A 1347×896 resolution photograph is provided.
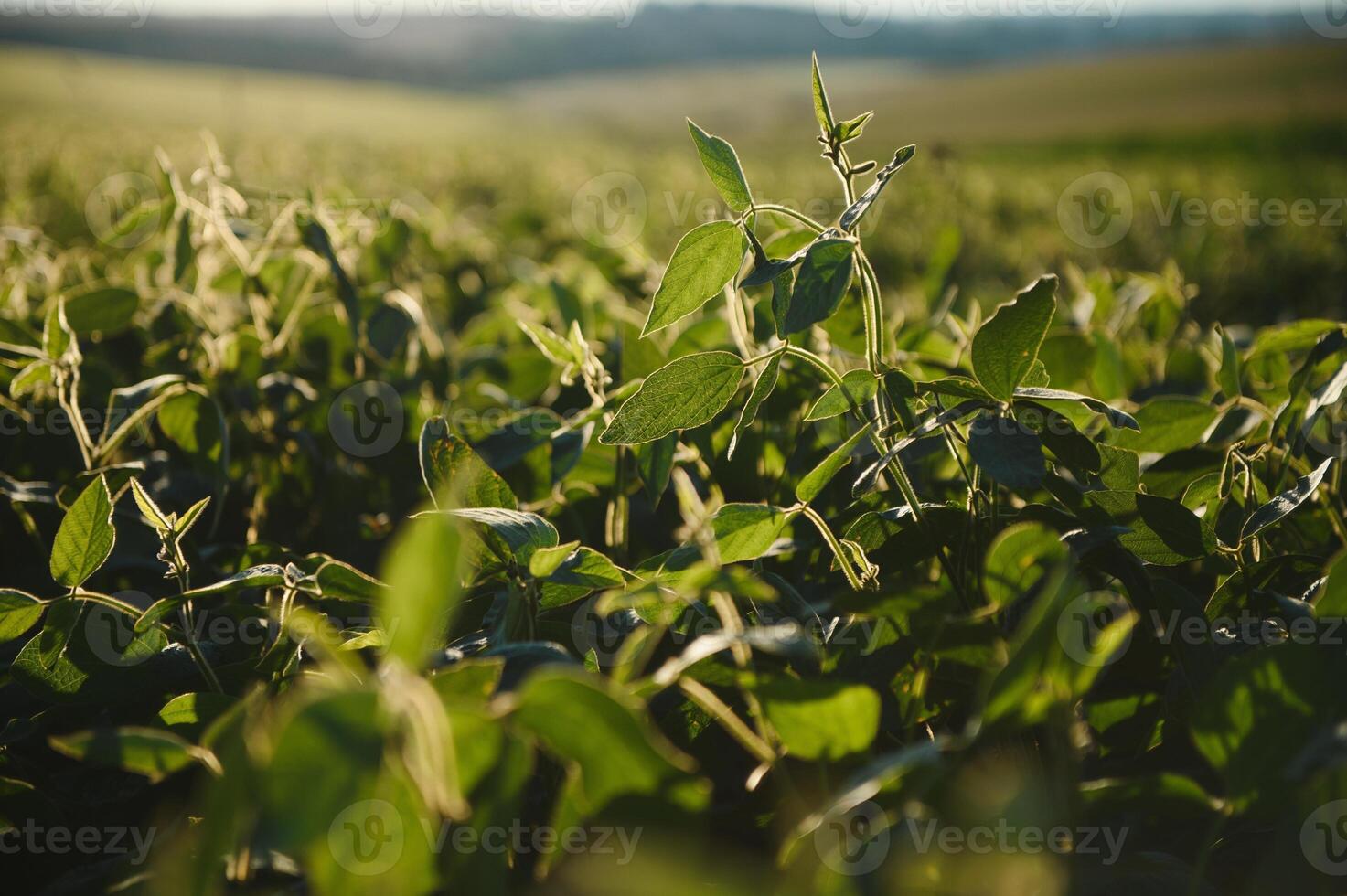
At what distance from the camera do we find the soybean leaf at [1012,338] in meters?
0.55

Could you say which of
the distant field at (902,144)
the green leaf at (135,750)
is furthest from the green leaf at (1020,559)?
the distant field at (902,144)

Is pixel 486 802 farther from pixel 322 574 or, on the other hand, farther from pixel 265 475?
pixel 265 475

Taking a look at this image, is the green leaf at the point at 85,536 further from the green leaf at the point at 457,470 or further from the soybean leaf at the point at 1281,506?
the soybean leaf at the point at 1281,506

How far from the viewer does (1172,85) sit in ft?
78.5

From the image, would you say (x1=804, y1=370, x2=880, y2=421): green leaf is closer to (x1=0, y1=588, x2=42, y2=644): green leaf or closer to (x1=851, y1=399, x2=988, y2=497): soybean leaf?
(x1=851, y1=399, x2=988, y2=497): soybean leaf

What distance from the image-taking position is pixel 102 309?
39.0 inches

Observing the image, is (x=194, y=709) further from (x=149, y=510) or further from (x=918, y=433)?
(x=918, y=433)

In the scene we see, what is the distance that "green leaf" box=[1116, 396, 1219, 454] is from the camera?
83 centimetres

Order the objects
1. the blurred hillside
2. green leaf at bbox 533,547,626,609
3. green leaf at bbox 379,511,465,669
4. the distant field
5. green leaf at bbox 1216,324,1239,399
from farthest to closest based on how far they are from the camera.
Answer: the blurred hillside
the distant field
green leaf at bbox 1216,324,1239,399
green leaf at bbox 533,547,626,609
green leaf at bbox 379,511,465,669

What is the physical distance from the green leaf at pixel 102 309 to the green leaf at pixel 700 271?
703 millimetres

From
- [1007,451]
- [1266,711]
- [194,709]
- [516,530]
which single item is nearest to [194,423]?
[194,709]

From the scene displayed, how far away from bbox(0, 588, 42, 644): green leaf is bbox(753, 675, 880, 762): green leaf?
1.67ft

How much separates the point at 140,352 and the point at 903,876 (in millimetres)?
1142

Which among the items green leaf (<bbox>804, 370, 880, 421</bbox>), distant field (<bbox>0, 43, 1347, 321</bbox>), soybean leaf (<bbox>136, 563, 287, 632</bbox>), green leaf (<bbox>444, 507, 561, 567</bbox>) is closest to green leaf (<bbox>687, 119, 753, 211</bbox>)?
green leaf (<bbox>804, 370, 880, 421</bbox>)
